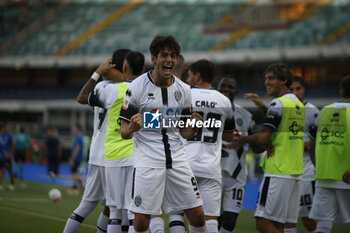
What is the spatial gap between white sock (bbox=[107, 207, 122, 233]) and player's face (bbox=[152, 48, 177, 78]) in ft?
5.80

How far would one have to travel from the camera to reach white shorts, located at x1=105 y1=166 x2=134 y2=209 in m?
5.59

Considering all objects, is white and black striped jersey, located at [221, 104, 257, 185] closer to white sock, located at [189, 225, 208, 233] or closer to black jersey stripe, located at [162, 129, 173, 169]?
white sock, located at [189, 225, 208, 233]

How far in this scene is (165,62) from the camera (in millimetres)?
4609

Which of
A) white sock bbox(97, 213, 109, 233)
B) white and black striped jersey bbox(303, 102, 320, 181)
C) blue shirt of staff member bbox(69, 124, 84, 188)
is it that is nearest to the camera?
white sock bbox(97, 213, 109, 233)

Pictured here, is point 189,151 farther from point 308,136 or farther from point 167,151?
point 308,136

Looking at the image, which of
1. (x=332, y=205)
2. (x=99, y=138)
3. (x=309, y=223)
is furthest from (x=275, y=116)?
(x=309, y=223)

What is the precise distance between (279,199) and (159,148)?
1.70 meters

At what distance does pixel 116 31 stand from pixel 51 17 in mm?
6556

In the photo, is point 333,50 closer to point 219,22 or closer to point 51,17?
point 219,22

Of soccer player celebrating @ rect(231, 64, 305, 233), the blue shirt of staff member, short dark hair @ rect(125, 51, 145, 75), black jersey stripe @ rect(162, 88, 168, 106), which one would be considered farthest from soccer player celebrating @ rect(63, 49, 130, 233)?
the blue shirt of staff member

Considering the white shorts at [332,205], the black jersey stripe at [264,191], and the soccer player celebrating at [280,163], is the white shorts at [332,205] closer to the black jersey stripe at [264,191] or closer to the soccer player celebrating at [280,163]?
the soccer player celebrating at [280,163]

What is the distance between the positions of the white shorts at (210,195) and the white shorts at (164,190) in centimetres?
97

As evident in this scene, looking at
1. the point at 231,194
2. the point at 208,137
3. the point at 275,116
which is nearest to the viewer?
the point at 275,116

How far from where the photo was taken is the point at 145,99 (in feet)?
15.2
